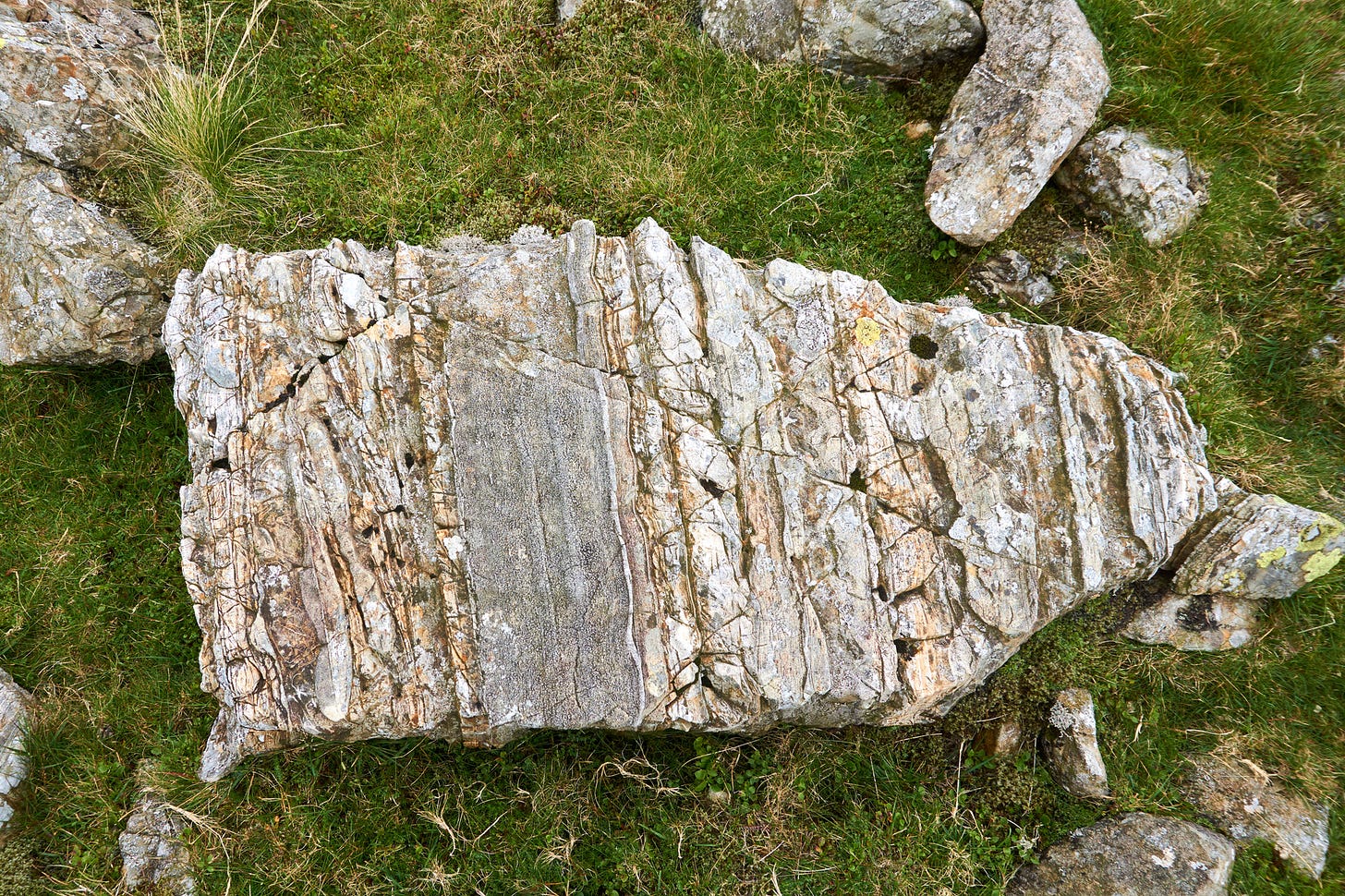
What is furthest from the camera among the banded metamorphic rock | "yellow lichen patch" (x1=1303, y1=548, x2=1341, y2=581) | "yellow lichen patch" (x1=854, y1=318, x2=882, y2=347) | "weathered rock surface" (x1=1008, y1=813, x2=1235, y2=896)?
"yellow lichen patch" (x1=1303, y1=548, x2=1341, y2=581)

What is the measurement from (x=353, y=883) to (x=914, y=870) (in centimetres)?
461

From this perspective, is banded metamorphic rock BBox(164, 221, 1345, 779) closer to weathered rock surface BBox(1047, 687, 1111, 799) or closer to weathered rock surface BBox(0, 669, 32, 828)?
weathered rock surface BBox(1047, 687, 1111, 799)

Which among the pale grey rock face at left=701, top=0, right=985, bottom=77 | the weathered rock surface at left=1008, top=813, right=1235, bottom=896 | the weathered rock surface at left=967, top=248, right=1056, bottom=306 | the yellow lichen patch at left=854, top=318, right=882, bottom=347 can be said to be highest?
the pale grey rock face at left=701, top=0, right=985, bottom=77

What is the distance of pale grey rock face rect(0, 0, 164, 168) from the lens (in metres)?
6.25

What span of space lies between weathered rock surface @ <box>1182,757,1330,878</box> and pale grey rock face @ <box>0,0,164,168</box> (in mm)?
11232

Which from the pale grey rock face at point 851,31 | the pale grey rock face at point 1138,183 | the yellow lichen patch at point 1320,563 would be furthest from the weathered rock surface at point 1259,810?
the pale grey rock face at point 851,31

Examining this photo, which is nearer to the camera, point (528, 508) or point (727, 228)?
point (528, 508)

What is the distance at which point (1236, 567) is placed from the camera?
A: 582 centimetres

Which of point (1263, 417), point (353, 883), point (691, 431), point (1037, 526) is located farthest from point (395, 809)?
point (1263, 417)

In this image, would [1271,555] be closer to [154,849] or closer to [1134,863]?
[1134,863]

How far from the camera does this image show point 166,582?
256 inches

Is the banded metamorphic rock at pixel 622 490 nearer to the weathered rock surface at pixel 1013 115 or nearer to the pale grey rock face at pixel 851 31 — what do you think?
the weathered rock surface at pixel 1013 115

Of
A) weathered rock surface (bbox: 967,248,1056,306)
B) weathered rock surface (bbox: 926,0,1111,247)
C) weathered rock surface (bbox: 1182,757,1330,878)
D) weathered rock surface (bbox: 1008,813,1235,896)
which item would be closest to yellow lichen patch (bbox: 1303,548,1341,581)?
weathered rock surface (bbox: 1182,757,1330,878)

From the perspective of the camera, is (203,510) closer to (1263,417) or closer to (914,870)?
(914,870)
